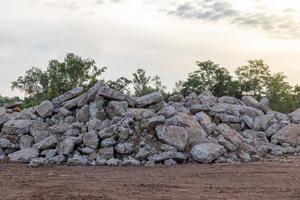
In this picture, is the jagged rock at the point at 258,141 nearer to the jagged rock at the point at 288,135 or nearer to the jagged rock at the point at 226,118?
the jagged rock at the point at 288,135

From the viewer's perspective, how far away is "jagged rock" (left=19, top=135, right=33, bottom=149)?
62.0ft

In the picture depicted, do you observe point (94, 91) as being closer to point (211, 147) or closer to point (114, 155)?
point (114, 155)

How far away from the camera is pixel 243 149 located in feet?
59.7

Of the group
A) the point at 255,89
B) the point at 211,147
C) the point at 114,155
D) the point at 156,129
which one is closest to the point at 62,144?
the point at 114,155

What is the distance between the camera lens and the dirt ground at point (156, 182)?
9758mm

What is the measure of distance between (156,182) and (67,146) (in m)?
6.01

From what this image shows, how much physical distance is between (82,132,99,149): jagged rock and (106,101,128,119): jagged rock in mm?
1738

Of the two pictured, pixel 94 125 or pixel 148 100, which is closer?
pixel 94 125

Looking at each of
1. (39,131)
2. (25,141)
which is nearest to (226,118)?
(39,131)

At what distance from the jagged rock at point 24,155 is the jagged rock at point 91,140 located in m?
1.72

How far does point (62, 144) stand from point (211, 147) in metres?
4.71

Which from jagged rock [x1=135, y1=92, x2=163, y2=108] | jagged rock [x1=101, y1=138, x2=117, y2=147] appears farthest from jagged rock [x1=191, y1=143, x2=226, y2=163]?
jagged rock [x1=135, y1=92, x2=163, y2=108]

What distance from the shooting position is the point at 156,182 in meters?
11.7

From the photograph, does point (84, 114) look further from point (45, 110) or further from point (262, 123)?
point (262, 123)
